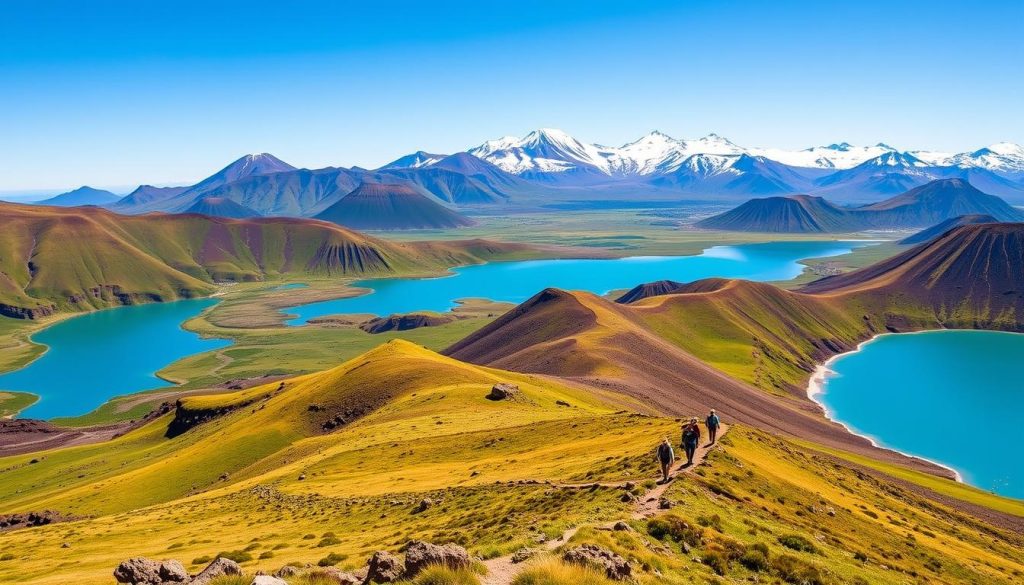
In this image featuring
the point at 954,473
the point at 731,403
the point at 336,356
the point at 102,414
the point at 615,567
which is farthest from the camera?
the point at 336,356

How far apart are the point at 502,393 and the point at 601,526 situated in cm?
5098

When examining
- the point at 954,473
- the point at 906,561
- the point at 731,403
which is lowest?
the point at 954,473

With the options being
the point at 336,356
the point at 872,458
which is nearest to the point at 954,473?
the point at 872,458

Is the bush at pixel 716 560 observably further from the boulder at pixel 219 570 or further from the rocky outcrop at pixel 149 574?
the rocky outcrop at pixel 149 574

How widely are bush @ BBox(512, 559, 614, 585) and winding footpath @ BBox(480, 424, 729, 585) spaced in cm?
63

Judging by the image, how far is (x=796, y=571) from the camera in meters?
20.8

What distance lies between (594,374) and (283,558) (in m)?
85.2

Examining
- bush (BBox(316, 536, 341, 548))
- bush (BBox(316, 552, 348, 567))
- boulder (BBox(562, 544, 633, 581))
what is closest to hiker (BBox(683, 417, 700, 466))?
boulder (BBox(562, 544, 633, 581))

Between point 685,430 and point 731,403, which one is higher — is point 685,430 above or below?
above

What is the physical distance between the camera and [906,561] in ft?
97.3

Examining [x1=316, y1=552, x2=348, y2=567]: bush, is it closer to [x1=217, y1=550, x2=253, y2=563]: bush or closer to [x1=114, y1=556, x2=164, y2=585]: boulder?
[x1=217, y1=550, x2=253, y2=563]: bush

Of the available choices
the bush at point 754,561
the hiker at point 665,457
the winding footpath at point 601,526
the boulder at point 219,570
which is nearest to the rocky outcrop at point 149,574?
the boulder at point 219,570

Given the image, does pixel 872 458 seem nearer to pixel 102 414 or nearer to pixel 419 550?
pixel 419 550

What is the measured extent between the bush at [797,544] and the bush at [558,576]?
11789 mm
